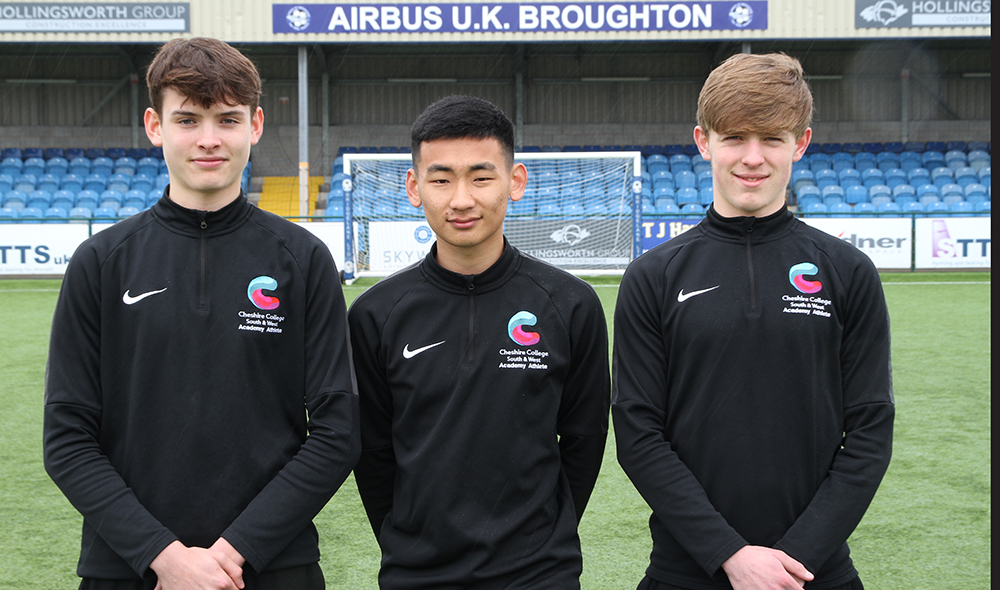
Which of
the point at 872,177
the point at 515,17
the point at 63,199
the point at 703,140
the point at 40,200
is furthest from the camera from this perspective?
the point at 872,177

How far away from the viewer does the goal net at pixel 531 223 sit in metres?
13.6

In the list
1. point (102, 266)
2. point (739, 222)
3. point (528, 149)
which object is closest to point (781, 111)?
point (739, 222)

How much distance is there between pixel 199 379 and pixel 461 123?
0.77 m

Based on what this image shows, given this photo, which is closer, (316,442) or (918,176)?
(316,442)

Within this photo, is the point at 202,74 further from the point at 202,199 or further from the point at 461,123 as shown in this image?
the point at 461,123

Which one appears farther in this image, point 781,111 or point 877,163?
point 877,163

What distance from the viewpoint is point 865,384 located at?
1772 mm

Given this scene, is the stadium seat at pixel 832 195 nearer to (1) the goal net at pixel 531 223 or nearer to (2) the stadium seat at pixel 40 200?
(1) the goal net at pixel 531 223

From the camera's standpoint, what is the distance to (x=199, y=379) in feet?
5.75

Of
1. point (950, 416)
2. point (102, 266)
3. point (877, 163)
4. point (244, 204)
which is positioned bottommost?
point (950, 416)

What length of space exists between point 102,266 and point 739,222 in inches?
52.7

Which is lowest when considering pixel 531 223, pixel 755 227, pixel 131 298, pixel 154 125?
pixel 131 298

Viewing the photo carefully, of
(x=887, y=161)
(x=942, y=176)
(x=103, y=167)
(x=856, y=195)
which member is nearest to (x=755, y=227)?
(x=856, y=195)

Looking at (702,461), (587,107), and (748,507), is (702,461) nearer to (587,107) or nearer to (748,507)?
(748,507)
